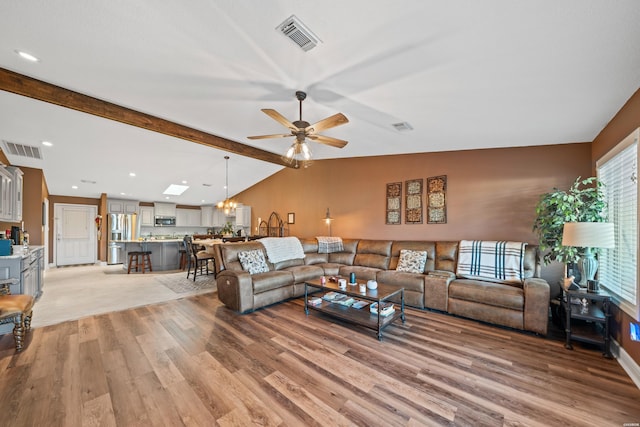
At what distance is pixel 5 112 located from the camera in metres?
3.47

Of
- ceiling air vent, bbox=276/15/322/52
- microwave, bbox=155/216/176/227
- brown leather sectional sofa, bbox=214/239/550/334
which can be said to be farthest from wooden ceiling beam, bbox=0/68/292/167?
microwave, bbox=155/216/176/227

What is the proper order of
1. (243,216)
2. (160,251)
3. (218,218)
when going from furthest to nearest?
(218,218) → (243,216) → (160,251)

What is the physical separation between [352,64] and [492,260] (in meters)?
3.49

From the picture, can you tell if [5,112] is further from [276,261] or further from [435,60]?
[435,60]

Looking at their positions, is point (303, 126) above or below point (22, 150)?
below

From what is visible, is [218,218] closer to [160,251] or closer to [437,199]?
[160,251]

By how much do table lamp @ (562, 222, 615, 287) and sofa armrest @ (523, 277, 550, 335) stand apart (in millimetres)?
400

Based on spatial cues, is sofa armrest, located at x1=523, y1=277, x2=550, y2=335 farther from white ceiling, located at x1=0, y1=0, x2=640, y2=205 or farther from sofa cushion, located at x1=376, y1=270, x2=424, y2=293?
white ceiling, located at x1=0, y1=0, x2=640, y2=205

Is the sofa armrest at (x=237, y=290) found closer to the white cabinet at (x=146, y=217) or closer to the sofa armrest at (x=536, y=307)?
the sofa armrest at (x=536, y=307)

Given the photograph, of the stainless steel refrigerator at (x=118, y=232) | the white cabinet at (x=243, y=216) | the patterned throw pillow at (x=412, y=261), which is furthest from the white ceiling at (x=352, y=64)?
the white cabinet at (x=243, y=216)

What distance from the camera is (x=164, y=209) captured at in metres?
9.35

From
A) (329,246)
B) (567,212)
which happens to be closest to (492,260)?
(567,212)

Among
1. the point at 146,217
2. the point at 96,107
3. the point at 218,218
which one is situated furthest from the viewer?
the point at 218,218

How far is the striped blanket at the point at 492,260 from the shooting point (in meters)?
3.59
